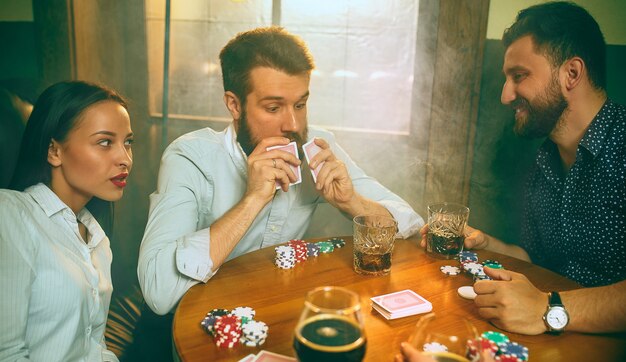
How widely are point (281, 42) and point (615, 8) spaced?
176 cm

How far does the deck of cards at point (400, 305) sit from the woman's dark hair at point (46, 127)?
1.16 meters

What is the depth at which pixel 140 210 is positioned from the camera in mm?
3033

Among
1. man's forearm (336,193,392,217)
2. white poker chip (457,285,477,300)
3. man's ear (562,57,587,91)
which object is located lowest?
white poker chip (457,285,477,300)

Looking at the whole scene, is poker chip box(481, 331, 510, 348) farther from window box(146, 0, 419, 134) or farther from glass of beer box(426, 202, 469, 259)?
window box(146, 0, 419, 134)

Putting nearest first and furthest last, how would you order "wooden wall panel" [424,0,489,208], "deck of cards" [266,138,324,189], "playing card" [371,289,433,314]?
"playing card" [371,289,433,314], "deck of cards" [266,138,324,189], "wooden wall panel" [424,0,489,208]

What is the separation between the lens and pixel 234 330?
1.04 metres

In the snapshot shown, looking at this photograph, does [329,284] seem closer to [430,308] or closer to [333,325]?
[430,308]

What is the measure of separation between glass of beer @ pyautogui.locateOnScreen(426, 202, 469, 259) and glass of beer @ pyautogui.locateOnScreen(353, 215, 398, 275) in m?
0.24

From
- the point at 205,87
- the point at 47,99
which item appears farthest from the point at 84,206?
the point at 205,87

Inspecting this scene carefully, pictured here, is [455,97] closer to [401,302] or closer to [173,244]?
[401,302]

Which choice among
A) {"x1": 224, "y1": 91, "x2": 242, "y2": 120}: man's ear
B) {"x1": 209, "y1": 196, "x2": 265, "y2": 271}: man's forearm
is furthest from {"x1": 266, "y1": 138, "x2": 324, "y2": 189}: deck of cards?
{"x1": 224, "y1": 91, "x2": 242, "y2": 120}: man's ear

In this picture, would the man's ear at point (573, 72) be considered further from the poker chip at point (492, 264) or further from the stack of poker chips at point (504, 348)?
the stack of poker chips at point (504, 348)

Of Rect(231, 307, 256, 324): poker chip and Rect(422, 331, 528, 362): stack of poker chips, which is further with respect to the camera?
Rect(231, 307, 256, 324): poker chip

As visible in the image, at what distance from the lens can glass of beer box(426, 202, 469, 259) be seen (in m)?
1.58
